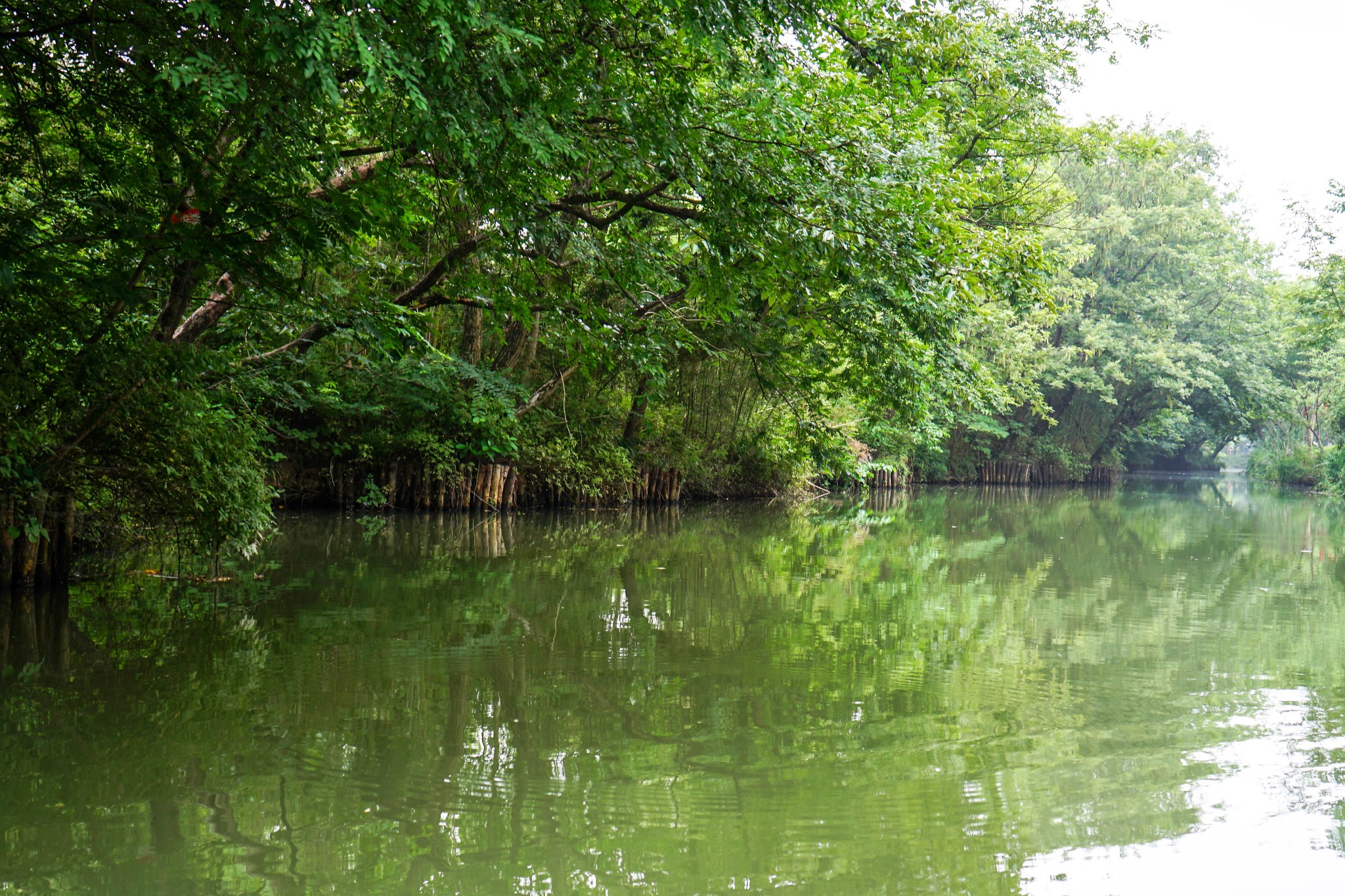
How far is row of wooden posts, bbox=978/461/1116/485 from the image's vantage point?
123 feet

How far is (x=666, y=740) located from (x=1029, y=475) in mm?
36412

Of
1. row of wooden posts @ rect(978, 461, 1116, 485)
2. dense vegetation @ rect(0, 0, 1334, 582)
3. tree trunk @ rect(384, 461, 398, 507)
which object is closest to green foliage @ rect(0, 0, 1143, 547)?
dense vegetation @ rect(0, 0, 1334, 582)

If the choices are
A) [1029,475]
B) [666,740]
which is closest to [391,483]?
[666,740]

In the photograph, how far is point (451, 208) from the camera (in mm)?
8523

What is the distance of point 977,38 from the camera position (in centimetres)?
1245

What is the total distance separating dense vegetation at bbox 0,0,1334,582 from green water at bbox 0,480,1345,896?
1.53 meters

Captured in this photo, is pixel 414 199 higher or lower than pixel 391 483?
higher

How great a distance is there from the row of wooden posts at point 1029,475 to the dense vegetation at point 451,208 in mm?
23426

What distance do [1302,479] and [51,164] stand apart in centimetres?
4487

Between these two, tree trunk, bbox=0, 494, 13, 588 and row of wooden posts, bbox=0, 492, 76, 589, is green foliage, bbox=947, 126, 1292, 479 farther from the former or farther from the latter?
tree trunk, bbox=0, 494, 13, 588

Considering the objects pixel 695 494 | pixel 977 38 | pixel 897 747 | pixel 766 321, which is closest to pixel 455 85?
pixel 897 747

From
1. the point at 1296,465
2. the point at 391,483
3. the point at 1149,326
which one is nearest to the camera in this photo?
the point at 391,483

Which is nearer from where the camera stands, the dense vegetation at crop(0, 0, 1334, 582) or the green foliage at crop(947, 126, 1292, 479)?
the dense vegetation at crop(0, 0, 1334, 582)

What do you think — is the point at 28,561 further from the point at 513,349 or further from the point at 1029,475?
the point at 1029,475
